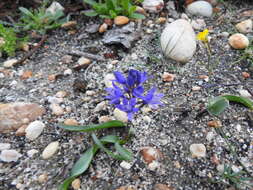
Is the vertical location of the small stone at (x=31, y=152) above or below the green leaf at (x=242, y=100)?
below

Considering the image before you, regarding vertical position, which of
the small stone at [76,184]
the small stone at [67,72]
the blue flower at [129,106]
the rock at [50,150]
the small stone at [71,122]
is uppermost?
the blue flower at [129,106]

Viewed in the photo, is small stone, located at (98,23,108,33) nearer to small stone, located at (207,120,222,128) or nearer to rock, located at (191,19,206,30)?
rock, located at (191,19,206,30)

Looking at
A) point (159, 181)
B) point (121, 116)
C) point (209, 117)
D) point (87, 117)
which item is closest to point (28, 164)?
point (87, 117)

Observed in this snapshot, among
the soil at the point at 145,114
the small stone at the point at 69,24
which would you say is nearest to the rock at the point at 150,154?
the soil at the point at 145,114

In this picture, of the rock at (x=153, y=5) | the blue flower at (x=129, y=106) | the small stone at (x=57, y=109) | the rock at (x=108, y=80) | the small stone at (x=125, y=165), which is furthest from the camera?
the rock at (x=153, y=5)

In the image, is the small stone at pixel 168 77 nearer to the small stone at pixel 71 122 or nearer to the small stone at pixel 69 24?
the small stone at pixel 71 122

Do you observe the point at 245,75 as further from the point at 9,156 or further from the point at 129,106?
the point at 9,156

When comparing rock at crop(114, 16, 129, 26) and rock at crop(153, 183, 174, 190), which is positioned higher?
rock at crop(114, 16, 129, 26)

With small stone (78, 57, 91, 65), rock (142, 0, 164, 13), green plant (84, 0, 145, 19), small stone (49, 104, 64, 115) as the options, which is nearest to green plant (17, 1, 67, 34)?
green plant (84, 0, 145, 19)
